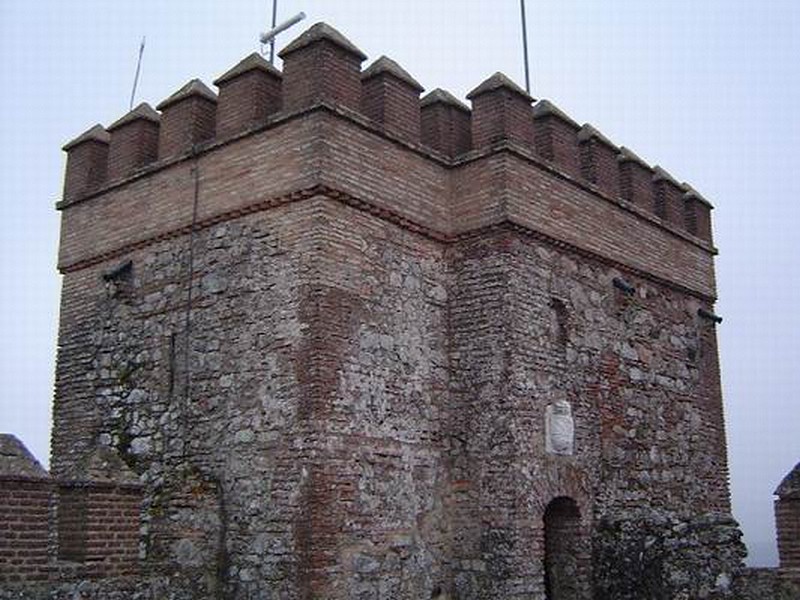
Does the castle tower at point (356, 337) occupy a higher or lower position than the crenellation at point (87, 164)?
lower

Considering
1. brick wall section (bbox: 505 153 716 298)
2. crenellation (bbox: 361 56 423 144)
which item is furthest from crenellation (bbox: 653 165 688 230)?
crenellation (bbox: 361 56 423 144)

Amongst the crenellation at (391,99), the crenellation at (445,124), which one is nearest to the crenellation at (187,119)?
the crenellation at (391,99)

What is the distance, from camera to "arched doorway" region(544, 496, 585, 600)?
11375 millimetres

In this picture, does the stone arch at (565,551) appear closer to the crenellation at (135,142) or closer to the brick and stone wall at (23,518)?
the brick and stone wall at (23,518)

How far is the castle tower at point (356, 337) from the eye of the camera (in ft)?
32.9

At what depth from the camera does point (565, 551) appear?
1149cm

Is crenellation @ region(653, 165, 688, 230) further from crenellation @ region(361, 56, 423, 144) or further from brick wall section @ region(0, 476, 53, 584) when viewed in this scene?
brick wall section @ region(0, 476, 53, 584)

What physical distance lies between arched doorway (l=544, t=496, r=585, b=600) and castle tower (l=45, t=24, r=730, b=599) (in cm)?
3

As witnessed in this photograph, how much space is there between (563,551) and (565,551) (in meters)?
0.03

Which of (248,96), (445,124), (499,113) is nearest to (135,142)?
(248,96)

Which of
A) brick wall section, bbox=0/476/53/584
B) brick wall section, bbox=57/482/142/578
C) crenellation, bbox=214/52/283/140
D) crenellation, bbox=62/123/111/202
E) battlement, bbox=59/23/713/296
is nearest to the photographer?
brick wall section, bbox=0/476/53/584

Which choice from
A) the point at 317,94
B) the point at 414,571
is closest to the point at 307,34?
the point at 317,94

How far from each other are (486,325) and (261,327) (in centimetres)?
253

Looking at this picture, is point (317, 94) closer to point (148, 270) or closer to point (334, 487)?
point (148, 270)
